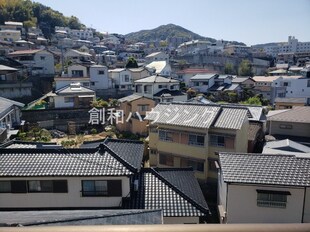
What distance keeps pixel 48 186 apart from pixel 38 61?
28.6 meters

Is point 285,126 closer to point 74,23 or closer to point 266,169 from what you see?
point 266,169

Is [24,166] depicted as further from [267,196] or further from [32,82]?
[32,82]

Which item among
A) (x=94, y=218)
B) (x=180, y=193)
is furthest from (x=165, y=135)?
(x=94, y=218)

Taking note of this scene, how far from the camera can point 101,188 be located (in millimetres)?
8703

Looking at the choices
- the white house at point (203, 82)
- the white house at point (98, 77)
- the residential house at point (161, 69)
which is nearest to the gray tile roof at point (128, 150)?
the white house at point (98, 77)

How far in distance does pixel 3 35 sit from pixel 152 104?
38.8 metres

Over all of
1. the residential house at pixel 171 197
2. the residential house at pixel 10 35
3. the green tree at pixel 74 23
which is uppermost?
the green tree at pixel 74 23

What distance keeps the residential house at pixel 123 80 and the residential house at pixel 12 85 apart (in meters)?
9.82

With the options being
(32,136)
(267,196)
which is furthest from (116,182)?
(32,136)

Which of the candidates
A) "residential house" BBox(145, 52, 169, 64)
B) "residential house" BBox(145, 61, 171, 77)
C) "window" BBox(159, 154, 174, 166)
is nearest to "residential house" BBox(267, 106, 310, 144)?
"window" BBox(159, 154, 174, 166)

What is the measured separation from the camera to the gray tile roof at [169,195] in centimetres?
826

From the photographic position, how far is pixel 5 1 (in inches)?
2334

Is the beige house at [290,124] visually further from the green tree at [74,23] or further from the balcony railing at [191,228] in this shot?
the green tree at [74,23]

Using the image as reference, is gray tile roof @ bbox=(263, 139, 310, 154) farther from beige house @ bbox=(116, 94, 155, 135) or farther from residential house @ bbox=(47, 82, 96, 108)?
residential house @ bbox=(47, 82, 96, 108)
